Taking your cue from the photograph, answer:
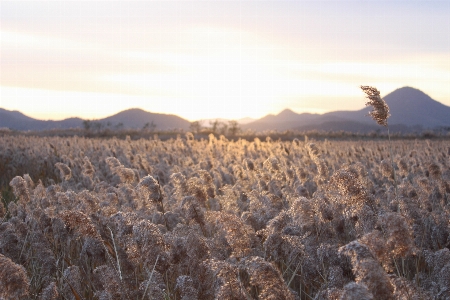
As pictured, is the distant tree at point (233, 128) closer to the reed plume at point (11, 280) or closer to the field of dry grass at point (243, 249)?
the field of dry grass at point (243, 249)

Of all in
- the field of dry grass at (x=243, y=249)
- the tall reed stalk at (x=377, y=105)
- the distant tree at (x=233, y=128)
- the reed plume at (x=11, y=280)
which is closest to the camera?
the field of dry grass at (x=243, y=249)

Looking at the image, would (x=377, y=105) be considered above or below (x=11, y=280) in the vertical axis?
above

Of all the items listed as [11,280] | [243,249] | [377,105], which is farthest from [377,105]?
[11,280]

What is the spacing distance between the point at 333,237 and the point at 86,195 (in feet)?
7.25

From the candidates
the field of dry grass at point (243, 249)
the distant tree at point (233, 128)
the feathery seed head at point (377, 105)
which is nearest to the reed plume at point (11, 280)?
the field of dry grass at point (243, 249)

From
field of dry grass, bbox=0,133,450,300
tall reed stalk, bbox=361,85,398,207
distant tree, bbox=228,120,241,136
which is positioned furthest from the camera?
distant tree, bbox=228,120,241,136

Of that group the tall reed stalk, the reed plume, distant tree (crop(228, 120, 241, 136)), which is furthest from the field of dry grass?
distant tree (crop(228, 120, 241, 136))

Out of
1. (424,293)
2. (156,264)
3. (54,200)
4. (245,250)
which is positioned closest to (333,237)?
(424,293)

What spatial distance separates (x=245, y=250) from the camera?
8.91ft

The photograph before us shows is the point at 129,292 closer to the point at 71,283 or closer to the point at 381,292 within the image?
the point at 71,283

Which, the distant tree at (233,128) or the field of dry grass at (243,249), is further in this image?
the distant tree at (233,128)

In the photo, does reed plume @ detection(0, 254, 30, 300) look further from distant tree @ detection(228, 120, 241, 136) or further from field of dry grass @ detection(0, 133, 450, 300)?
distant tree @ detection(228, 120, 241, 136)

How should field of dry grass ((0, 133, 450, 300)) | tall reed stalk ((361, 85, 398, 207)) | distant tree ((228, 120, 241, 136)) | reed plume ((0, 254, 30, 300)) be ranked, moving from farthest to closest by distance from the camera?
1. distant tree ((228, 120, 241, 136))
2. tall reed stalk ((361, 85, 398, 207))
3. reed plume ((0, 254, 30, 300))
4. field of dry grass ((0, 133, 450, 300))

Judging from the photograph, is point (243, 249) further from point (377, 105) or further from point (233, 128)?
point (233, 128)
